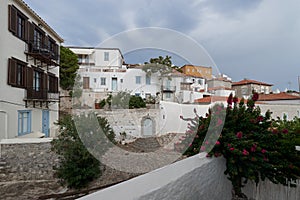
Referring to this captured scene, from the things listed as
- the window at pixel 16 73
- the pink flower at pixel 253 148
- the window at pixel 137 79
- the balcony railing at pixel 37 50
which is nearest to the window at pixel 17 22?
the balcony railing at pixel 37 50

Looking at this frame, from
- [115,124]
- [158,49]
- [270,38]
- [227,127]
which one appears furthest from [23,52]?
[270,38]

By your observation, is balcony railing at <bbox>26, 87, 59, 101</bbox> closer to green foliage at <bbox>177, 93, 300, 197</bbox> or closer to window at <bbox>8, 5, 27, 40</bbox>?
window at <bbox>8, 5, 27, 40</bbox>

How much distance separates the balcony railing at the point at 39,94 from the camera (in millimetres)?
7847

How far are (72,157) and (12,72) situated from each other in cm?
452

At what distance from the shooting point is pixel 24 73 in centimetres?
765

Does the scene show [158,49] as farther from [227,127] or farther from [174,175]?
[174,175]

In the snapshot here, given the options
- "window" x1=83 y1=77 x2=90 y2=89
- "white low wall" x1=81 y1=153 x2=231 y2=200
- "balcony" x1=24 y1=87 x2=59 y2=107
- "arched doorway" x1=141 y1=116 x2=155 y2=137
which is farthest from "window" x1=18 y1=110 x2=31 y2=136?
"white low wall" x1=81 y1=153 x2=231 y2=200

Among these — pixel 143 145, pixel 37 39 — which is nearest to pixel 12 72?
pixel 37 39

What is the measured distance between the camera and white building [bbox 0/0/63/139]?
6496 millimetres

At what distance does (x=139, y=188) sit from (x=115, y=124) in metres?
8.17

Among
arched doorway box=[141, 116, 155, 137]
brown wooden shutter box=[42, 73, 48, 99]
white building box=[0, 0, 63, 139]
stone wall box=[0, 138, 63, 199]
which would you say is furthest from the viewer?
arched doorway box=[141, 116, 155, 137]

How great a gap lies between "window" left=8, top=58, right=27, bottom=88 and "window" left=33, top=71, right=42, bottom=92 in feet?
2.77

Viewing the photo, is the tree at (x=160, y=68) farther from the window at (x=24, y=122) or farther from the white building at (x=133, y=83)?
the window at (x=24, y=122)

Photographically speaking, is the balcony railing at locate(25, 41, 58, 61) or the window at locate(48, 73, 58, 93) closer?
the balcony railing at locate(25, 41, 58, 61)
